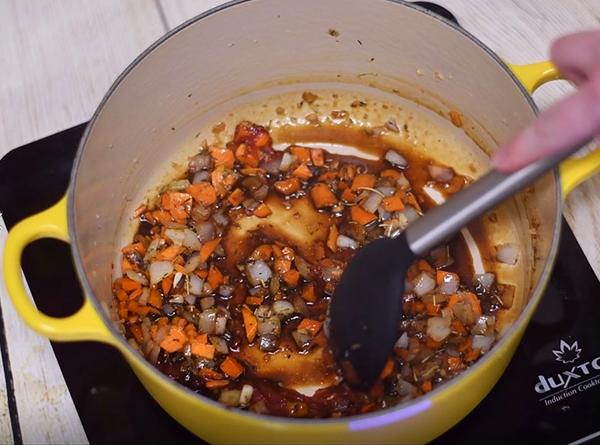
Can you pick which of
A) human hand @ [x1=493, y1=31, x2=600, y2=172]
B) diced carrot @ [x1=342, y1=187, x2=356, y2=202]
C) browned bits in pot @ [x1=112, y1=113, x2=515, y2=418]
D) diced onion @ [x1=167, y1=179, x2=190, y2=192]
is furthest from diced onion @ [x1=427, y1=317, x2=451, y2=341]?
diced onion @ [x1=167, y1=179, x2=190, y2=192]

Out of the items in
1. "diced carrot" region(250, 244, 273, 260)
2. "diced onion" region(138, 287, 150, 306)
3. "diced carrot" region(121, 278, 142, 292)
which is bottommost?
"diced carrot" region(250, 244, 273, 260)

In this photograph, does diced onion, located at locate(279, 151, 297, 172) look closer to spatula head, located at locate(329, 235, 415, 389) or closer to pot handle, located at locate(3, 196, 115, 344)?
spatula head, located at locate(329, 235, 415, 389)

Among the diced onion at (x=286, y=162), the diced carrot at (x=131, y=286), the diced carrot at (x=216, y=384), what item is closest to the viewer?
the diced carrot at (x=216, y=384)

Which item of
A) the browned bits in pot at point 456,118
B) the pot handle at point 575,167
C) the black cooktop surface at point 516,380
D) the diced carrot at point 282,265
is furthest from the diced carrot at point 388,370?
the browned bits in pot at point 456,118

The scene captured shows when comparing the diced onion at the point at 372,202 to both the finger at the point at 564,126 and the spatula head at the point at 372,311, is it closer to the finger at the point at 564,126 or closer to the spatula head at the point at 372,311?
the spatula head at the point at 372,311

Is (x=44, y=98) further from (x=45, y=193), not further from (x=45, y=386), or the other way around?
(x=45, y=386)

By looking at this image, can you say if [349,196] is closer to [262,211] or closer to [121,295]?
[262,211]

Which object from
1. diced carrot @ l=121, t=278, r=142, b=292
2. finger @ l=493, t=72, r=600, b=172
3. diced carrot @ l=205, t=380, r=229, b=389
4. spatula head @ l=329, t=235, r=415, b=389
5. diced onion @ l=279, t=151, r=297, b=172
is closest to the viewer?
finger @ l=493, t=72, r=600, b=172
